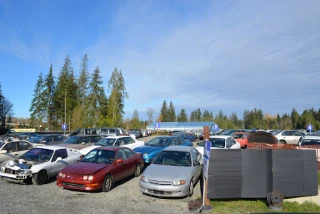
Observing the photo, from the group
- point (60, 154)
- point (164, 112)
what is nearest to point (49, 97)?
point (60, 154)

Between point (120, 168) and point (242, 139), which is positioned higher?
point (120, 168)

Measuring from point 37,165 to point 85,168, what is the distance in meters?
2.21

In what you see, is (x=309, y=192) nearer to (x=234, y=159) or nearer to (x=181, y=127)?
(x=234, y=159)

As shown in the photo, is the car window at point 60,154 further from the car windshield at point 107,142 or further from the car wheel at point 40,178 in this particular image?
the car windshield at point 107,142

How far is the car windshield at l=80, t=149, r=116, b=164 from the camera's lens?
30.9 feet

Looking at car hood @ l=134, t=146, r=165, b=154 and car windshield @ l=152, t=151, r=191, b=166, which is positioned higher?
car windshield @ l=152, t=151, r=191, b=166

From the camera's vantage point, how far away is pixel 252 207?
24.1 ft

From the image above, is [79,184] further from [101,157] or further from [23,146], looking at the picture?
[23,146]

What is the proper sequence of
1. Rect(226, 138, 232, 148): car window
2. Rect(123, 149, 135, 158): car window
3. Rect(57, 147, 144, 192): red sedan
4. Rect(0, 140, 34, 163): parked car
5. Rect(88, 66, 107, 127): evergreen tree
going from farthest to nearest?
Rect(88, 66, 107, 127): evergreen tree
Rect(226, 138, 232, 148): car window
Rect(0, 140, 34, 163): parked car
Rect(123, 149, 135, 158): car window
Rect(57, 147, 144, 192): red sedan

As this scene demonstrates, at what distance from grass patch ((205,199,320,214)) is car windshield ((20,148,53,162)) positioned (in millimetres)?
6669

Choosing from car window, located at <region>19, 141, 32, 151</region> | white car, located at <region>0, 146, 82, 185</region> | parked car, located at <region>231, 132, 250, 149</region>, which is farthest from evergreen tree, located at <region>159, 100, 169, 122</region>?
white car, located at <region>0, 146, 82, 185</region>

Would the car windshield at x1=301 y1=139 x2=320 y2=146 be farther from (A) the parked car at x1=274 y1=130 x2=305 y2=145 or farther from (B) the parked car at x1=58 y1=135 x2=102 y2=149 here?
(B) the parked car at x1=58 y1=135 x2=102 y2=149

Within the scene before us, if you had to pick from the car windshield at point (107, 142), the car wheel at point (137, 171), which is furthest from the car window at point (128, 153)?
the car windshield at point (107, 142)

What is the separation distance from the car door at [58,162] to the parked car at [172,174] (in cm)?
396
